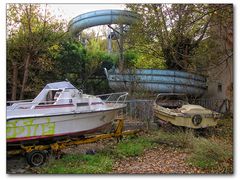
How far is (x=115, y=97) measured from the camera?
15.5 ft

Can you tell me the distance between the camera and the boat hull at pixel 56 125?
12.4ft

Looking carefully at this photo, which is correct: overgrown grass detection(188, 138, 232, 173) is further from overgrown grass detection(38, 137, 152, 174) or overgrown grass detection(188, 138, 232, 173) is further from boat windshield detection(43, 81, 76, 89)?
boat windshield detection(43, 81, 76, 89)

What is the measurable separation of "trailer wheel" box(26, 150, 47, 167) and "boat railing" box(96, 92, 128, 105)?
110 centimetres

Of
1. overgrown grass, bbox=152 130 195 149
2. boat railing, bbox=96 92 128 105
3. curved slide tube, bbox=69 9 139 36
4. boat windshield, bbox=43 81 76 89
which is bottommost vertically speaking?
overgrown grass, bbox=152 130 195 149

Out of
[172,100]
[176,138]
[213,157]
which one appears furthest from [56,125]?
[213,157]

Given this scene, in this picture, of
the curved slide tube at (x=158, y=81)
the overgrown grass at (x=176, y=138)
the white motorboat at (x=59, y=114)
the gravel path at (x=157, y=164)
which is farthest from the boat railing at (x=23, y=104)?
the overgrown grass at (x=176, y=138)

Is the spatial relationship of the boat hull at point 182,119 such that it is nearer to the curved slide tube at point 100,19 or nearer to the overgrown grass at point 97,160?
the overgrown grass at point 97,160

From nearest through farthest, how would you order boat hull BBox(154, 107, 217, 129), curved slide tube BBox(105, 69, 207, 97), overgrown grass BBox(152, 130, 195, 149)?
overgrown grass BBox(152, 130, 195, 149), curved slide tube BBox(105, 69, 207, 97), boat hull BBox(154, 107, 217, 129)

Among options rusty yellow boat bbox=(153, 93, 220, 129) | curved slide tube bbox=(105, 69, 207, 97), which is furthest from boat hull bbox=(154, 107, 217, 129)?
curved slide tube bbox=(105, 69, 207, 97)

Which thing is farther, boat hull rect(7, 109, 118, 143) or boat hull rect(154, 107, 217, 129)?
boat hull rect(154, 107, 217, 129)

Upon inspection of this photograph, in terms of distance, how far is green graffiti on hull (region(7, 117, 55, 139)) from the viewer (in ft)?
12.4

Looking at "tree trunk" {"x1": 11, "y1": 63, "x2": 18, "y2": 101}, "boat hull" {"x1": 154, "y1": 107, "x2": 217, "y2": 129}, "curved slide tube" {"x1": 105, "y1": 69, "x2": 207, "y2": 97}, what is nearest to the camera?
"tree trunk" {"x1": 11, "y1": 63, "x2": 18, "y2": 101}

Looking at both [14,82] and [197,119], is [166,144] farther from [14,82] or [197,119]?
[14,82]

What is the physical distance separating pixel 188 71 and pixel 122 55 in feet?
3.22
